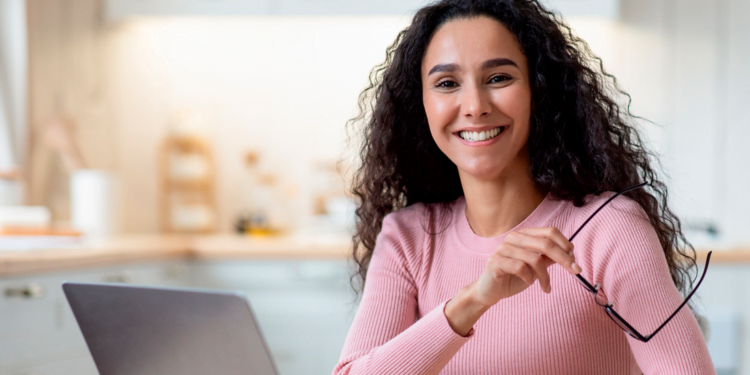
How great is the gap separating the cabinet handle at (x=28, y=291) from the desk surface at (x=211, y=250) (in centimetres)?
14

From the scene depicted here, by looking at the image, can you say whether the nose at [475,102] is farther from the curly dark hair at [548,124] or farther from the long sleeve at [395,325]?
the long sleeve at [395,325]

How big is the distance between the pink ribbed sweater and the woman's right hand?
29 mm

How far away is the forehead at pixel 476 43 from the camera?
1140 millimetres

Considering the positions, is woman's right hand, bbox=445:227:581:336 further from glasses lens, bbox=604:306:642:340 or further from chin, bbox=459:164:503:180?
chin, bbox=459:164:503:180

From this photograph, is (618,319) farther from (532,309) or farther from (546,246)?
(532,309)

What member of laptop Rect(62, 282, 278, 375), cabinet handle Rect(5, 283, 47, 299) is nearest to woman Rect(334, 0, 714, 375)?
laptop Rect(62, 282, 278, 375)

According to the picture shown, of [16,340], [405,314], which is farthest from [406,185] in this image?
[16,340]

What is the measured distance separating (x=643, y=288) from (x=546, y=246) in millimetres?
218

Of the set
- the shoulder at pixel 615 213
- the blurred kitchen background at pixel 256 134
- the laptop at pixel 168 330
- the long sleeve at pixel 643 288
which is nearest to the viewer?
the laptop at pixel 168 330

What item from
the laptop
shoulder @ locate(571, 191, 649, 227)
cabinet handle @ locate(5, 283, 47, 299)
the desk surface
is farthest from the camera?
the desk surface

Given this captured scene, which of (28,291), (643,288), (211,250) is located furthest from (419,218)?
(211,250)

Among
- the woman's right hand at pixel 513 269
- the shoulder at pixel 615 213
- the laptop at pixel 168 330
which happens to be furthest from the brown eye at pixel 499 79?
the laptop at pixel 168 330

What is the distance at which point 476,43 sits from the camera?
3.76 ft

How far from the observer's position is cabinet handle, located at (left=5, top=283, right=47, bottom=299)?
5.43 ft
